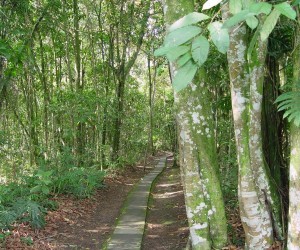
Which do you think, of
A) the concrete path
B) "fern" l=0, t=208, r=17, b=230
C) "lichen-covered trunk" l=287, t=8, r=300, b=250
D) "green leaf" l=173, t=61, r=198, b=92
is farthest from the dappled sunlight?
"green leaf" l=173, t=61, r=198, b=92

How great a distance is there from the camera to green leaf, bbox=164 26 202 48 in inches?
39.0

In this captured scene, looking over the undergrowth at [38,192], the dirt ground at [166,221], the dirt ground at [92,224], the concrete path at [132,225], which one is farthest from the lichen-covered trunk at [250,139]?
the undergrowth at [38,192]

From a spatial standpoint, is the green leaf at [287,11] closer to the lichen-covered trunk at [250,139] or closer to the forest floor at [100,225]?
the lichen-covered trunk at [250,139]

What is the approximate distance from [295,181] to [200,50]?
A: 2.59m

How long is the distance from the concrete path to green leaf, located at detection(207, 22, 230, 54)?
5.16 metres

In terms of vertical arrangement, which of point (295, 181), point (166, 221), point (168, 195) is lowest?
point (166, 221)

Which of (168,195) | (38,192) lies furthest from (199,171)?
(168,195)

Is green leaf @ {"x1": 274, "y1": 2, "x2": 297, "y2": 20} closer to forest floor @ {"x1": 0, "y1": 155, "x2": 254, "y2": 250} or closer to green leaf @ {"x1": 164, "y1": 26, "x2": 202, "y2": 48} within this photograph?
green leaf @ {"x1": 164, "y1": 26, "x2": 202, "y2": 48}

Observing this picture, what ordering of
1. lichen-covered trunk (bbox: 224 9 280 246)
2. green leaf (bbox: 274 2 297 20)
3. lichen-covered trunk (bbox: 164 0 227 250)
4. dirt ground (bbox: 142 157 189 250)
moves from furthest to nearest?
dirt ground (bbox: 142 157 189 250)
lichen-covered trunk (bbox: 164 0 227 250)
lichen-covered trunk (bbox: 224 9 280 246)
green leaf (bbox: 274 2 297 20)

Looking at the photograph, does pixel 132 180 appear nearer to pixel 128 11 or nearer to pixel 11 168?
pixel 11 168

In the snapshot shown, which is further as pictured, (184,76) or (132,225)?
(132,225)

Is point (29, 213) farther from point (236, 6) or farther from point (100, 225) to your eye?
point (236, 6)

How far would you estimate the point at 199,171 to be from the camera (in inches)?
169

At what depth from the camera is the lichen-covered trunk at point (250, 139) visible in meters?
3.53
